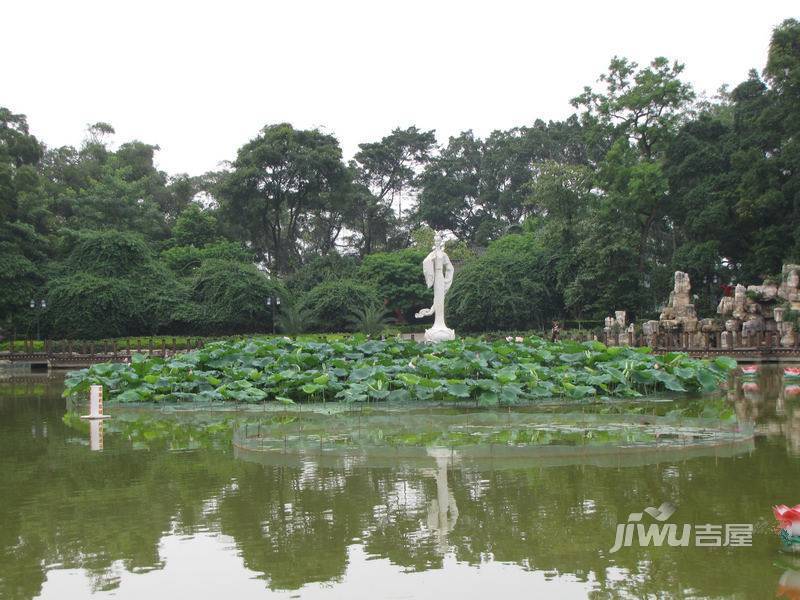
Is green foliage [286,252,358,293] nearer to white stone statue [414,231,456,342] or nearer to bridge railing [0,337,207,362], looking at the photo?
bridge railing [0,337,207,362]

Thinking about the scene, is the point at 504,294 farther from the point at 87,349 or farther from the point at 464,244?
the point at 87,349

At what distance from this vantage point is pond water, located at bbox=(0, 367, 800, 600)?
4895 mm

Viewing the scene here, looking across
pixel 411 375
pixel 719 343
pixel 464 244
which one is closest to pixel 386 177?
pixel 464 244

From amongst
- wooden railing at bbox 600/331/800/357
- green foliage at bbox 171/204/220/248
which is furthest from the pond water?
green foliage at bbox 171/204/220/248

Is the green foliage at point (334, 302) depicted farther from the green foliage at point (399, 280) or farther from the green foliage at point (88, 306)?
the green foliage at point (88, 306)

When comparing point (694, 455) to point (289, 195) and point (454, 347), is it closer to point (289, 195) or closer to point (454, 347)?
point (454, 347)

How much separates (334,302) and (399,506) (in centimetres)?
3095

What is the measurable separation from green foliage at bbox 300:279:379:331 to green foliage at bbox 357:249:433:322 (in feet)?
7.64

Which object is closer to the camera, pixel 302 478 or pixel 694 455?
pixel 302 478

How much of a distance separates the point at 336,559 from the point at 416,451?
3572 mm

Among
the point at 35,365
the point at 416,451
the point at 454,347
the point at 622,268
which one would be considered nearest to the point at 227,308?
the point at 35,365

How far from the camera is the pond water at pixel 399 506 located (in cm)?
489

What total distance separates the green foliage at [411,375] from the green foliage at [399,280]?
23.6 m

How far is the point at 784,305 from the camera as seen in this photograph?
87.8ft
